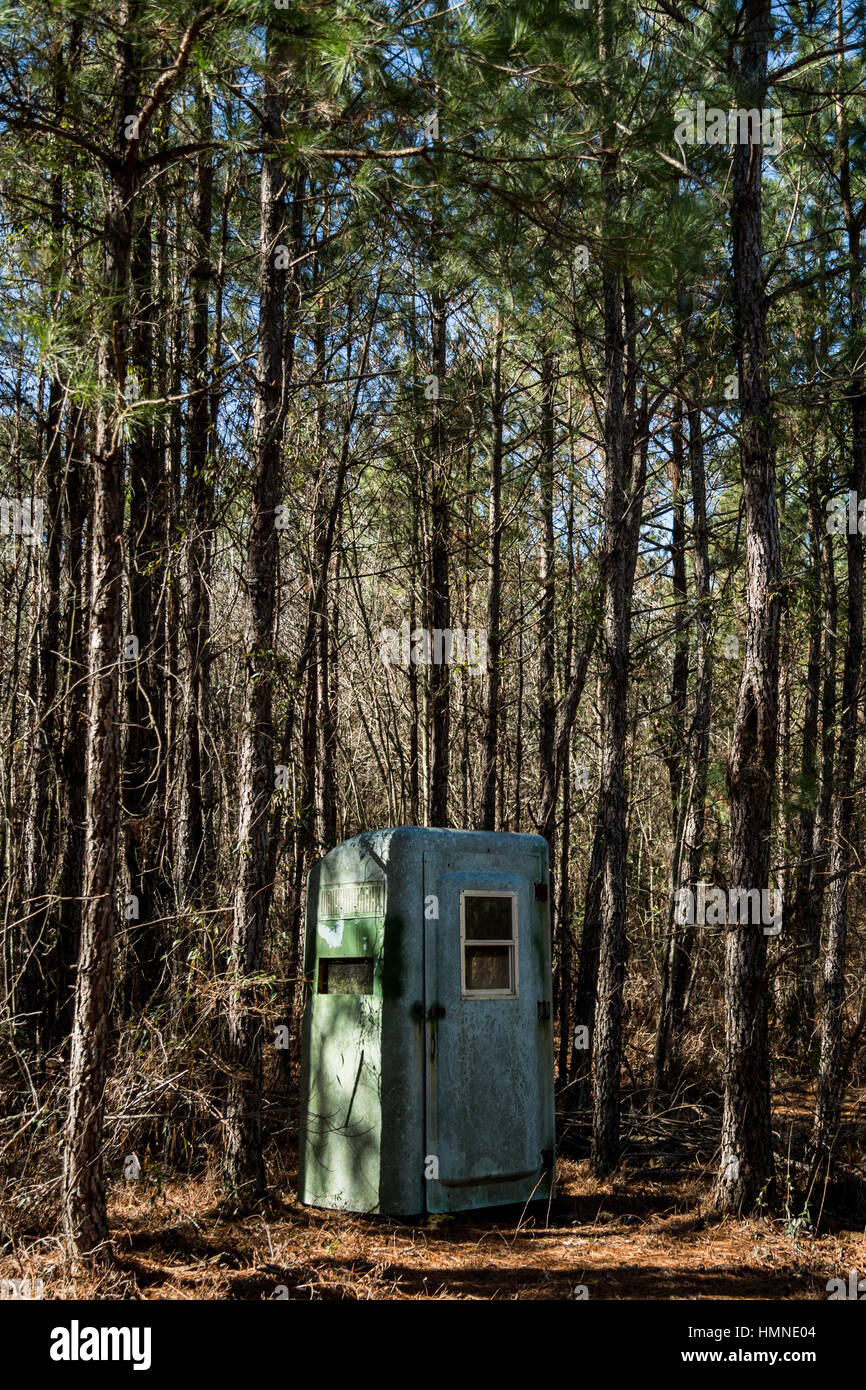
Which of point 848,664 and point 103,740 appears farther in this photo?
point 848,664

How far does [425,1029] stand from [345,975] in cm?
60

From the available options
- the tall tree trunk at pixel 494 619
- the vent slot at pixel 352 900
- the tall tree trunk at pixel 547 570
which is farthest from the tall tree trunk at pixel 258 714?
the tall tree trunk at pixel 547 570

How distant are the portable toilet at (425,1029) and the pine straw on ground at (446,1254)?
24cm

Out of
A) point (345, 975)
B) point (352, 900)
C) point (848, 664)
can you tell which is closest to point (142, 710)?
point (352, 900)

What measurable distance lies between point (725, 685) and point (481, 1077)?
614 cm

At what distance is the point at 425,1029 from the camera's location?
612 cm

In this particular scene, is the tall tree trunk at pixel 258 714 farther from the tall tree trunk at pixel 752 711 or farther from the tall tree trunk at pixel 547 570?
the tall tree trunk at pixel 547 570

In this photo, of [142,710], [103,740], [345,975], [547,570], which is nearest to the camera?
[103,740]

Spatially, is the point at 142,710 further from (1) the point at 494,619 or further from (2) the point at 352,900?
(1) the point at 494,619

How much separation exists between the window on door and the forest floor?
4.05ft

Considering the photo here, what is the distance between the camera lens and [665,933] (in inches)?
436

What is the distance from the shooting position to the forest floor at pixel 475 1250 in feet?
16.0

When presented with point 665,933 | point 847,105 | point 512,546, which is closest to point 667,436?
point 512,546

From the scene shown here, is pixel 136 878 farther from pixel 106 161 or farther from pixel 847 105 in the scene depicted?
pixel 847 105
